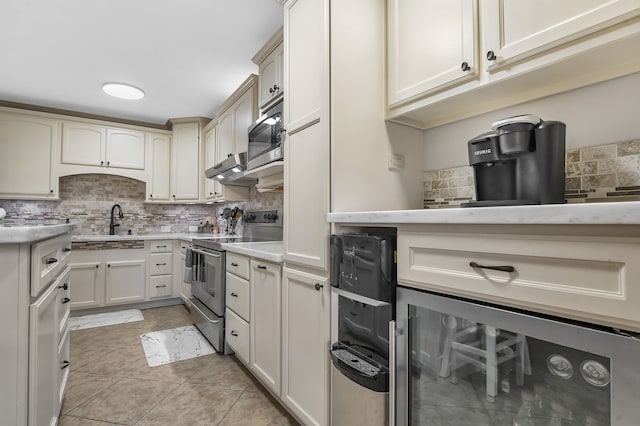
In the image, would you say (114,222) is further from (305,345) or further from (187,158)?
(305,345)

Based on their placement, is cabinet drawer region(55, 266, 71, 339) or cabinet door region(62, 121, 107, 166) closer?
cabinet drawer region(55, 266, 71, 339)

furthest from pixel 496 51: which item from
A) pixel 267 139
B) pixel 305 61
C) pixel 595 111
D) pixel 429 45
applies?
pixel 267 139

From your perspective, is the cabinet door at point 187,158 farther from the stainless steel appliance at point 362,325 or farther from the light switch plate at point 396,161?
the stainless steel appliance at point 362,325

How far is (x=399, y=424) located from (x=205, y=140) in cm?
411

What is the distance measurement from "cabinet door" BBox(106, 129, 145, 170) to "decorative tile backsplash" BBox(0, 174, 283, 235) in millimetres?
348

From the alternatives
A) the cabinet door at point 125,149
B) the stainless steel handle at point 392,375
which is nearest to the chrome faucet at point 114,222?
the cabinet door at point 125,149

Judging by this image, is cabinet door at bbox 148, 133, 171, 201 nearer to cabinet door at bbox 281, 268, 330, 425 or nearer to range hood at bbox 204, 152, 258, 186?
range hood at bbox 204, 152, 258, 186

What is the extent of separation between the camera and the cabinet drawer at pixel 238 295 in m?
2.07

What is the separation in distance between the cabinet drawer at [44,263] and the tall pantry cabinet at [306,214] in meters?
0.98

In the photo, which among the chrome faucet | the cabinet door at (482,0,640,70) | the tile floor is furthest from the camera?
the chrome faucet

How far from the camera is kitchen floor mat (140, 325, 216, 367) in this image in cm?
243

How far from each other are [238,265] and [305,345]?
2.92 feet

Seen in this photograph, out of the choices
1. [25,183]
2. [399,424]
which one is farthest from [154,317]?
[399,424]

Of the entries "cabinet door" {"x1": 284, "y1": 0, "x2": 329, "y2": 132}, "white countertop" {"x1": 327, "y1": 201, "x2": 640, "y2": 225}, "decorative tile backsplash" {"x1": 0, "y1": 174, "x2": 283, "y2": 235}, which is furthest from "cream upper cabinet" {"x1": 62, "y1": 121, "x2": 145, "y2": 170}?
"white countertop" {"x1": 327, "y1": 201, "x2": 640, "y2": 225}
